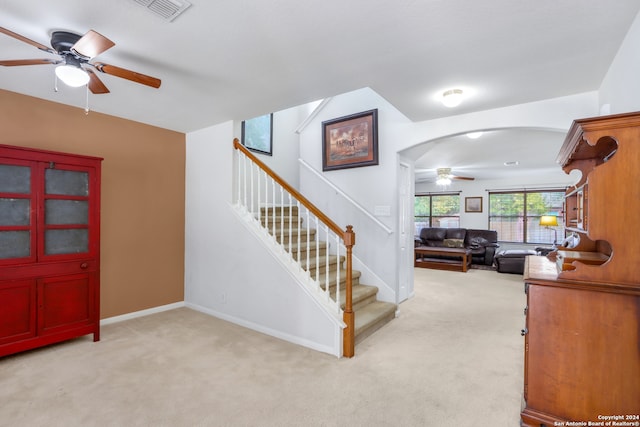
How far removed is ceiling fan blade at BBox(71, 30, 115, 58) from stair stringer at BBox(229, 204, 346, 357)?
2.06m

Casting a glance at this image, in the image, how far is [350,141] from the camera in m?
4.33

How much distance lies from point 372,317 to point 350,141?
7.84 ft

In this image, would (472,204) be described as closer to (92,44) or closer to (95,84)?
(95,84)

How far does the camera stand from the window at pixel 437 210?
9.59m

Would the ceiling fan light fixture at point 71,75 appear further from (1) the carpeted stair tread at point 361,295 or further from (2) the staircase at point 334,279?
(1) the carpeted stair tread at point 361,295

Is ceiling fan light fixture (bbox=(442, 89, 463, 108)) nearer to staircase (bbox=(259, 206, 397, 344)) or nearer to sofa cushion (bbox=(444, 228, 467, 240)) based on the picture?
staircase (bbox=(259, 206, 397, 344))

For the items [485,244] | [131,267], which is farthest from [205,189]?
[485,244]

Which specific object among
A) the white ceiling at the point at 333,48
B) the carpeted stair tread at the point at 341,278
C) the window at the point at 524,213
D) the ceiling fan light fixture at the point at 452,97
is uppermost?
the white ceiling at the point at 333,48

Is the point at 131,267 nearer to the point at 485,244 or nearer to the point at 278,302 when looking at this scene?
the point at 278,302

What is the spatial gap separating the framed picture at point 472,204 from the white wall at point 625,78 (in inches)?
281

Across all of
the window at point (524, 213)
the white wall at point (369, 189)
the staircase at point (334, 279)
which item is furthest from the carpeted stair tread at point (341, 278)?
the window at point (524, 213)

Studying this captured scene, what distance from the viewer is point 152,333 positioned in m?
3.24

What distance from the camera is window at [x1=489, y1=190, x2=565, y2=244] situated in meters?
8.22

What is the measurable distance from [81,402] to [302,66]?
2842 mm
